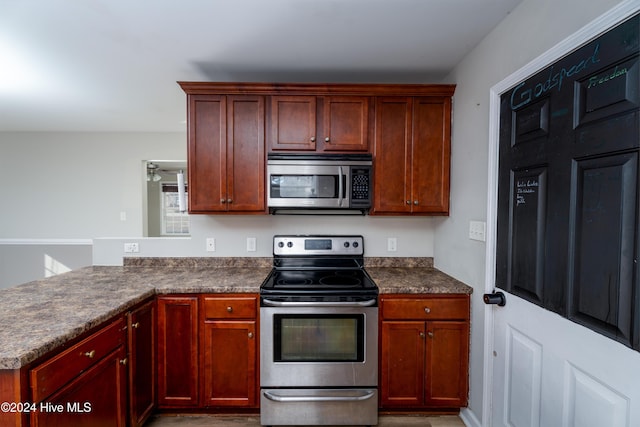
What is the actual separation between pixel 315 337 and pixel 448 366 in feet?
3.02

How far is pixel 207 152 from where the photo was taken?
2.07 metres

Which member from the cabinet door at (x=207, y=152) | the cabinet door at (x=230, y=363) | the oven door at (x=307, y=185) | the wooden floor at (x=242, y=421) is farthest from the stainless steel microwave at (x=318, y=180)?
the wooden floor at (x=242, y=421)

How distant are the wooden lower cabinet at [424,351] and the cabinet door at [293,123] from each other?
1.27 meters

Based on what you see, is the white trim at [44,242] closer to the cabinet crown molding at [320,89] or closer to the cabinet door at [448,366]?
the cabinet crown molding at [320,89]

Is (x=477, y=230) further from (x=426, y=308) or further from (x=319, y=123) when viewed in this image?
(x=319, y=123)

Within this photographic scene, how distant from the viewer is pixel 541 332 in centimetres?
127

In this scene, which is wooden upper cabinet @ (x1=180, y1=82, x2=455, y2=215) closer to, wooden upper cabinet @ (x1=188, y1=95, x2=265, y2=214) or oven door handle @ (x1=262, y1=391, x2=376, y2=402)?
wooden upper cabinet @ (x1=188, y1=95, x2=265, y2=214)

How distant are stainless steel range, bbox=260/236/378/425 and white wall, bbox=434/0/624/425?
658 millimetres

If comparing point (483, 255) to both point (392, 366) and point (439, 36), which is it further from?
point (439, 36)

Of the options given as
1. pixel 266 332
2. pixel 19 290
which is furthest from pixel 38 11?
pixel 266 332

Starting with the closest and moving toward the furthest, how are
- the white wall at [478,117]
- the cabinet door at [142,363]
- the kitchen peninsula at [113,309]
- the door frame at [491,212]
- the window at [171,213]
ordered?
the kitchen peninsula at [113,309], the white wall at [478,117], the door frame at [491,212], the cabinet door at [142,363], the window at [171,213]

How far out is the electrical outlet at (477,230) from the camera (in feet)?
5.59

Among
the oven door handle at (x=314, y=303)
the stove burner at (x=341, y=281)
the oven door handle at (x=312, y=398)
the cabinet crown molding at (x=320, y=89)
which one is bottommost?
the oven door handle at (x=312, y=398)

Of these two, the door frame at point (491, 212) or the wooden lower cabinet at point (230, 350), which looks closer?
the door frame at point (491, 212)
